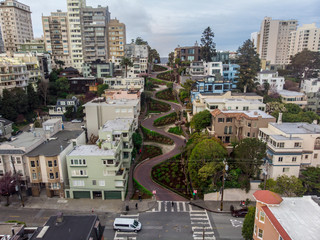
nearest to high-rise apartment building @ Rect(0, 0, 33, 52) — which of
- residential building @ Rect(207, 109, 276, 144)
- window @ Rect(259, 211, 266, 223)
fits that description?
residential building @ Rect(207, 109, 276, 144)

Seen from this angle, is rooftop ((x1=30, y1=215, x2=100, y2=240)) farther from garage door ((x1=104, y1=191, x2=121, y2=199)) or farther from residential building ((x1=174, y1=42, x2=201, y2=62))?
residential building ((x1=174, y1=42, x2=201, y2=62))

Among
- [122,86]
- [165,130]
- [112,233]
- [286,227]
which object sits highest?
[122,86]

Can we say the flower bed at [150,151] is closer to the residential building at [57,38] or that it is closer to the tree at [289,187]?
the tree at [289,187]

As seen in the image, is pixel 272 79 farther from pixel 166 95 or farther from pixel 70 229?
pixel 70 229

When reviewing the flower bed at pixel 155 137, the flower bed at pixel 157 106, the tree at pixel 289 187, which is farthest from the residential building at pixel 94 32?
the tree at pixel 289 187

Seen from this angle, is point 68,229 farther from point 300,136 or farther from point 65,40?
point 65,40

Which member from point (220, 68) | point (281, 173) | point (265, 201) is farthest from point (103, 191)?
point (220, 68)
